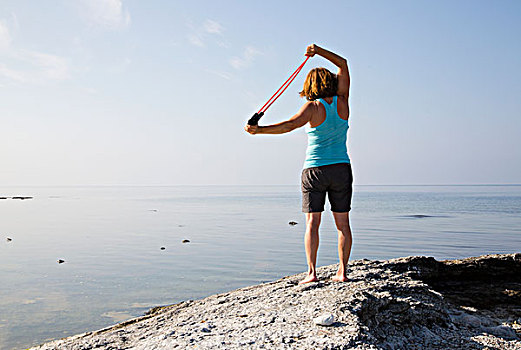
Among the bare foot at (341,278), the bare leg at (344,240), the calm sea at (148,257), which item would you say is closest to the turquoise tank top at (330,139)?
the bare leg at (344,240)

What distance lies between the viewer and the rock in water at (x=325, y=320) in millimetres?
3510

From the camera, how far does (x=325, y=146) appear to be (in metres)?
4.84

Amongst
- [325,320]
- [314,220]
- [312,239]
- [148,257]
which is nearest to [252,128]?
[314,220]

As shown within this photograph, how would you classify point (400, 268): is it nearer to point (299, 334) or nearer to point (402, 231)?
point (299, 334)

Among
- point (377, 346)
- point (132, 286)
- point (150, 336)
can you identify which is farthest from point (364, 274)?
point (132, 286)

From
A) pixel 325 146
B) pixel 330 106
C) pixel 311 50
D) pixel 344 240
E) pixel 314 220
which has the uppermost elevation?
pixel 311 50

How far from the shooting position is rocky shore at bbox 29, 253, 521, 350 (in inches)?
134

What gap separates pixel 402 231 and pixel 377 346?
16.7 metres

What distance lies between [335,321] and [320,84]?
8.05 ft

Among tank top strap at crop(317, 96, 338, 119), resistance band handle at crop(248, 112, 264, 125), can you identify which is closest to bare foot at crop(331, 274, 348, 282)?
tank top strap at crop(317, 96, 338, 119)

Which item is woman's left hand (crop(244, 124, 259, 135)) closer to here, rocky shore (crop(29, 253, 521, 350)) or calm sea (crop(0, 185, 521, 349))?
rocky shore (crop(29, 253, 521, 350))

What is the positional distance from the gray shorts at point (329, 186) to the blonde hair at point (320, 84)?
0.75m

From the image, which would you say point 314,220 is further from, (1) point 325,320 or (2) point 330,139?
(1) point 325,320

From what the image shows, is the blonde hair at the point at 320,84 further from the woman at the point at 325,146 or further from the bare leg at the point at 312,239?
the bare leg at the point at 312,239
